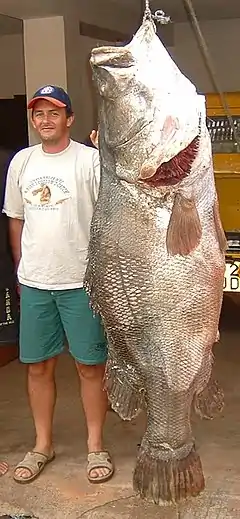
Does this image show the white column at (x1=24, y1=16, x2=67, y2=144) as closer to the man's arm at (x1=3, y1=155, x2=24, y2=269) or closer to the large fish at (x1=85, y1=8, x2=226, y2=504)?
the man's arm at (x1=3, y1=155, x2=24, y2=269)

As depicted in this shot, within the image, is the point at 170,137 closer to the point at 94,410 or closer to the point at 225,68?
the point at 94,410

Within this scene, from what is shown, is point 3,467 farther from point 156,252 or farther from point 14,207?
point 156,252

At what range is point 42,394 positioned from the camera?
463cm

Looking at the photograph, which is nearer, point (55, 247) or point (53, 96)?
point (53, 96)

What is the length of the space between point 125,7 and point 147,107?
6321 mm

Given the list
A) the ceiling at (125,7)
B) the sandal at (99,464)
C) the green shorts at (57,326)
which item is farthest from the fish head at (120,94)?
the ceiling at (125,7)

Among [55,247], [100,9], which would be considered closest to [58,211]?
[55,247]

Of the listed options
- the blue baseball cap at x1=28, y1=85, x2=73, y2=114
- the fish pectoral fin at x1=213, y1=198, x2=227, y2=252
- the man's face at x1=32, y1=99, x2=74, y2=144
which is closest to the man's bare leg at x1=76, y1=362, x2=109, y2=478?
the man's face at x1=32, y1=99, x2=74, y2=144

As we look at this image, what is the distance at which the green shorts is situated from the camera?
14.3ft

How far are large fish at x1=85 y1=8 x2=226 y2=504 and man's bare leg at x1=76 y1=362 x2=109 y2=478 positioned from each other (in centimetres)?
141

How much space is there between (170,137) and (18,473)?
269 cm

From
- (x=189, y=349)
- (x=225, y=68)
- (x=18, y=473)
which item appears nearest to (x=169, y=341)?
(x=189, y=349)

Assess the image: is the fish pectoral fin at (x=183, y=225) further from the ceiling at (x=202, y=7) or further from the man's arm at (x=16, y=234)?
the ceiling at (x=202, y=7)

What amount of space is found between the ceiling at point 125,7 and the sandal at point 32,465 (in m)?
3.87
